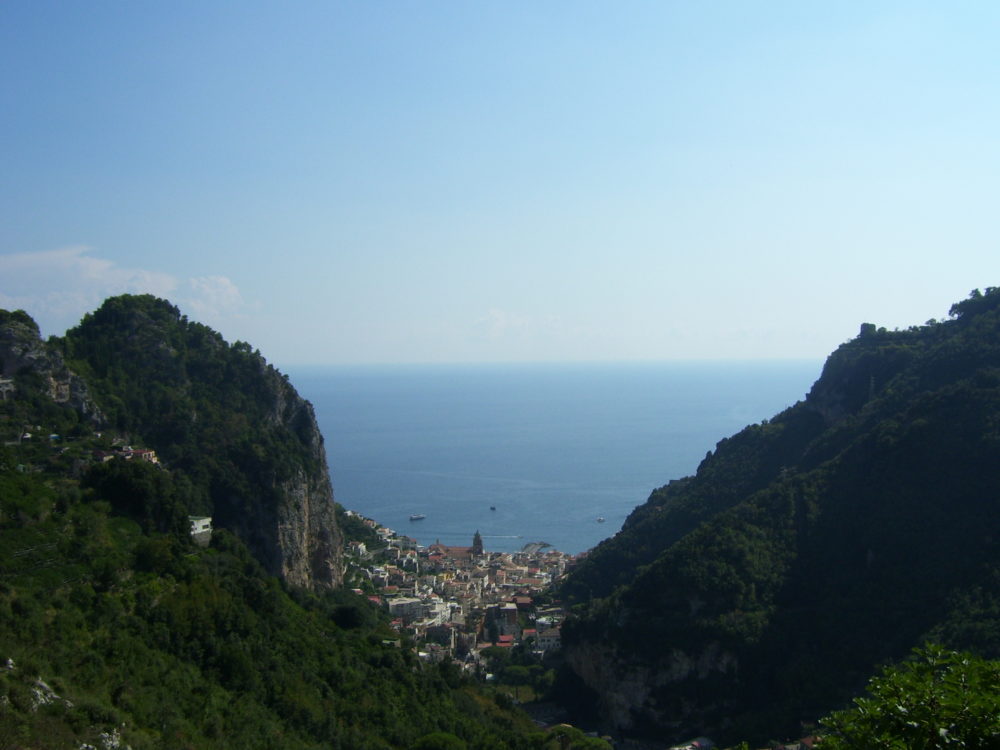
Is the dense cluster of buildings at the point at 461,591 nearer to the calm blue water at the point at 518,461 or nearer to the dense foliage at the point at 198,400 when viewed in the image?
the calm blue water at the point at 518,461

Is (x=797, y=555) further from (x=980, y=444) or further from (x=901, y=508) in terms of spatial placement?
(x=980, y=444)

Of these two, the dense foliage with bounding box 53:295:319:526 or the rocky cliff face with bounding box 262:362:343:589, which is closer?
the dense foliage with bounding box 53:295:319:526

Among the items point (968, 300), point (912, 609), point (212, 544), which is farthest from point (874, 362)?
point (212, 544)

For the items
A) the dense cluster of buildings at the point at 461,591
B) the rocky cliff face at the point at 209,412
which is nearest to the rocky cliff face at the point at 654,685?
the dense cluster of buildings at the point at 461,591

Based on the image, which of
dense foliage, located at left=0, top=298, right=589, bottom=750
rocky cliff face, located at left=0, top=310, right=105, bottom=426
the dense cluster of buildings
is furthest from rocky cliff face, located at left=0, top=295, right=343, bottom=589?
the dense cluster of buildings

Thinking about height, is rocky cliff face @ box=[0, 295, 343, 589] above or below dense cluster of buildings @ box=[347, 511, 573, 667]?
above

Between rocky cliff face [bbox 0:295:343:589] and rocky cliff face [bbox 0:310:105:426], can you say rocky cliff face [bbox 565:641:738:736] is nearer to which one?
rocky cliff face [bbox 0:295:343:589]

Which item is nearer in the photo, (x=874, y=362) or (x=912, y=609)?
(x=912, y=609)
